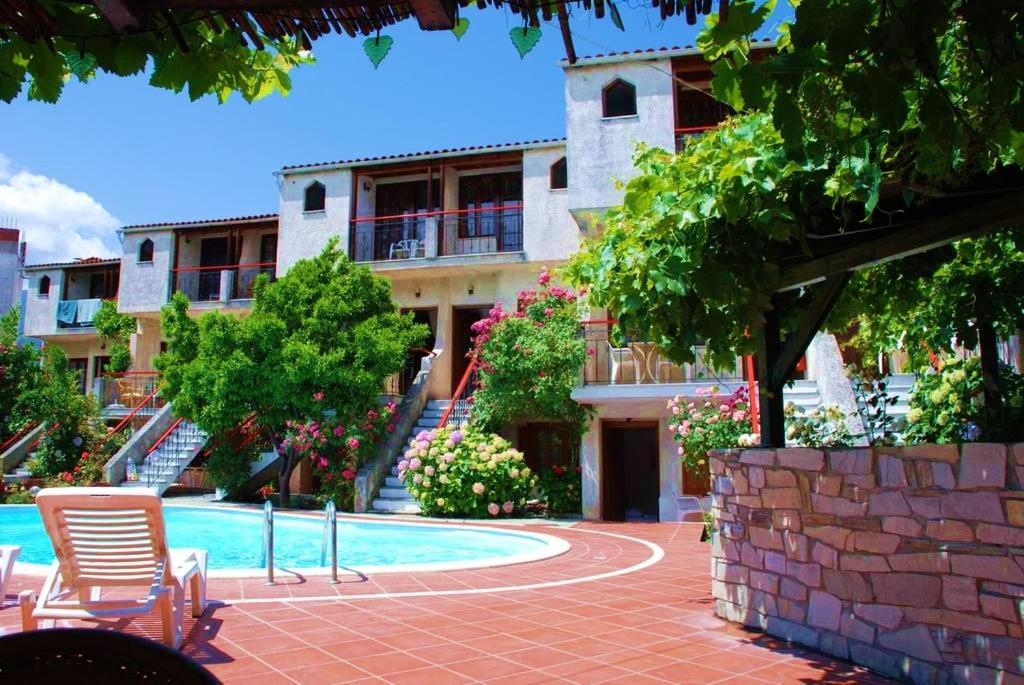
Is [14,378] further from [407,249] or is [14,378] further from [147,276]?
[407,249]

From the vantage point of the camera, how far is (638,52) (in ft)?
50.0

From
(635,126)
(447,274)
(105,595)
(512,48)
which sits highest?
(635,126)

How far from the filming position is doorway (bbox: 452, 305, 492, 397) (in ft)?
61.1

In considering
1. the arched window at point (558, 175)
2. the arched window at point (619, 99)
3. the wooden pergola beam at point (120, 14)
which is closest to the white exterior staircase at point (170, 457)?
the arched window at point (558, 175)

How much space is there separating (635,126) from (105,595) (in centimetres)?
1214

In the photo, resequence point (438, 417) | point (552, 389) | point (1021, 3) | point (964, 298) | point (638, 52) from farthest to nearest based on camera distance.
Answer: point (438, 417) → point (638, 52) → point (552, 389) → point (964, 298) → point (1021, 3)

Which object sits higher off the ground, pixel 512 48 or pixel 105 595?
pixel 512 48

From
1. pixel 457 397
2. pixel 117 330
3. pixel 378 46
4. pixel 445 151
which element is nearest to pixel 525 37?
pixel 378 46

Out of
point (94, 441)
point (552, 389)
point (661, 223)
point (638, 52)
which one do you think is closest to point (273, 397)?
point (552, 389)

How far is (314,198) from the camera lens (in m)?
19.6

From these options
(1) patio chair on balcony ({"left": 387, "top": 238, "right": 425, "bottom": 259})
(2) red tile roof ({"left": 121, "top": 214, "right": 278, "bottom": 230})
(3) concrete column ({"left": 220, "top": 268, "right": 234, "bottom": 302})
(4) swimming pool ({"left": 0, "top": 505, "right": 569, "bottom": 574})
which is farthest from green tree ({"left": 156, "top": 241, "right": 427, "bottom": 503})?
(2) red tile roof ({"left": 121, "top": 214, "right": 278, "bottom": 230})

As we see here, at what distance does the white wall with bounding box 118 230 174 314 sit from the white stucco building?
40 mm

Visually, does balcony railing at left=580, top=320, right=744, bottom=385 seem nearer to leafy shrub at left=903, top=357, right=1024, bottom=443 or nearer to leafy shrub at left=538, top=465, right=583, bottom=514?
leafy shrub at left=538, top=465, right=583, bottom=514

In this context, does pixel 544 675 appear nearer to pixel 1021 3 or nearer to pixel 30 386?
pixel 1021 3
